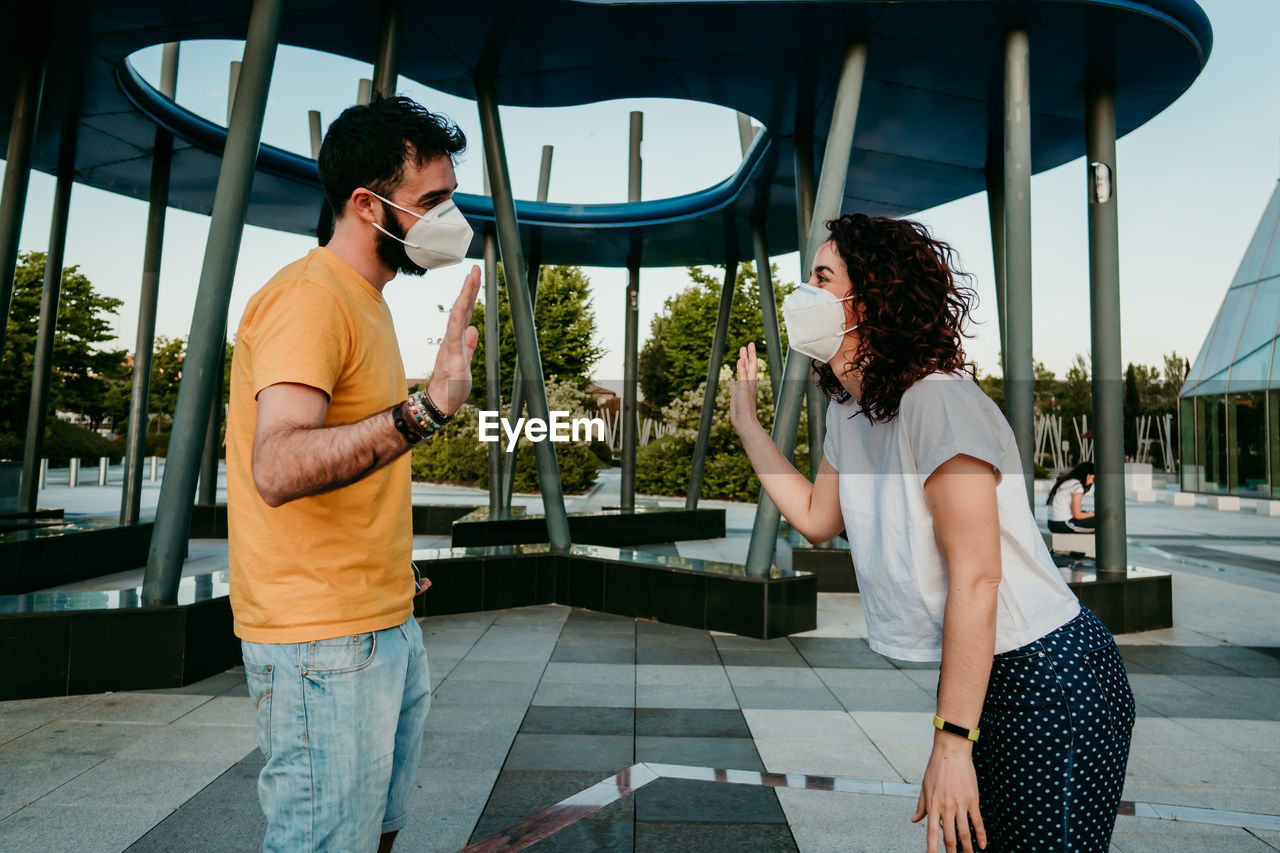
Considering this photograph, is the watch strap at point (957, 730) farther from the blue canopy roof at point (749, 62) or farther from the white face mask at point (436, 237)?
the blue canopy roof at point (749, 62)

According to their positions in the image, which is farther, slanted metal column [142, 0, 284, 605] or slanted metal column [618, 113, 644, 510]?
slanted metal column [618, 113, 644, 510]

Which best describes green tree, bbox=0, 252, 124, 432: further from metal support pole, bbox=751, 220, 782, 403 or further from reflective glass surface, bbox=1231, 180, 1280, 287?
reflective glass surface, bbox=1231, 180, 1280, 287

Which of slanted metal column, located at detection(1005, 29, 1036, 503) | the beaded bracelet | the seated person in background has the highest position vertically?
slanted metal column, located at detection(1005, 29, 1036, 503)

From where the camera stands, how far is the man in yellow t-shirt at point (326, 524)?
1.57m

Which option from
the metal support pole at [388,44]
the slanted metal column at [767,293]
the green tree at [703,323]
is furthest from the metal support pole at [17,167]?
the green tree at [703,323]

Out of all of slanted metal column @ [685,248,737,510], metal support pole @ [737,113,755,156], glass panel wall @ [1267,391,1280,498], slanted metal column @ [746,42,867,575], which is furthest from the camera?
glass panel wall @ [1267,391,1280,498]

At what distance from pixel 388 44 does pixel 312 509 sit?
22.4 feet

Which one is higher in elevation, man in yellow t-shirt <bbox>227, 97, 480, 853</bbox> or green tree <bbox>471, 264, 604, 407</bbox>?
green tree <bbox>471, 264, 604, 407</bbox>

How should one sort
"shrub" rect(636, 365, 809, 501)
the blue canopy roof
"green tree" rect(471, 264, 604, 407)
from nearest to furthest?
1. the blue canopy roof
2. "shrub" rect(636, 365, 809, 501)
3. "green tree" rect(471, 264, 604, 407)

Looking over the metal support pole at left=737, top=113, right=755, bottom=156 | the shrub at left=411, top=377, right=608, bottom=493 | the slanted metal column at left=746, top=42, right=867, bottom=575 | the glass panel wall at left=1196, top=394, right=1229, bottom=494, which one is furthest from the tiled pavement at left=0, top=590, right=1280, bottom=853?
the glass panel wall at left=1196, top=394, right=1229, bottom=494

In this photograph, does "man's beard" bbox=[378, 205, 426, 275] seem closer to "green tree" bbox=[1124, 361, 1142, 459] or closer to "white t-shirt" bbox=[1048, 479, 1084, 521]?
"white t-shirt" bbox=[1048, 479, 1084, 521]

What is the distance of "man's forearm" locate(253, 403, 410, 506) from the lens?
1.51 metres

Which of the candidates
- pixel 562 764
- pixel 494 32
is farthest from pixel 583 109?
pixel 562 764

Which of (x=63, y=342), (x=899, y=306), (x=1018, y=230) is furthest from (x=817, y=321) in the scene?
(x=63, y=342)
